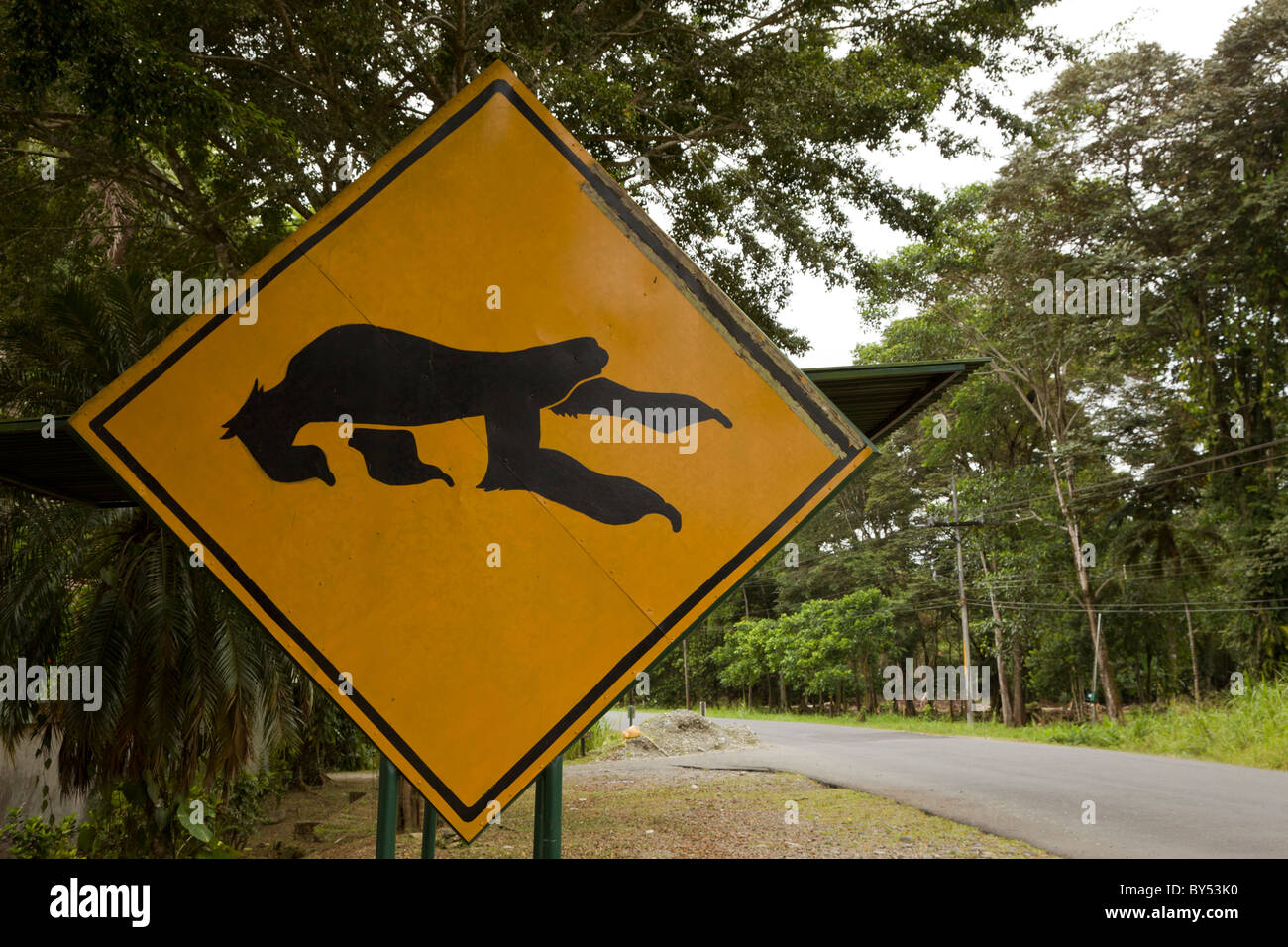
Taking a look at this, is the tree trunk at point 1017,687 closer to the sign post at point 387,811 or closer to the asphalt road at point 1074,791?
the asphalt road at point 1074,791

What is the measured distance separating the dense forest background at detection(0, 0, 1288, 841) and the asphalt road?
4167 millimetres

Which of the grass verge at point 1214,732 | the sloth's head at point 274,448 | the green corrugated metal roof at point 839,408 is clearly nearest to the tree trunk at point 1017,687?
the grass verge at point 1214,732

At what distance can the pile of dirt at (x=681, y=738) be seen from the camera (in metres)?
19.2

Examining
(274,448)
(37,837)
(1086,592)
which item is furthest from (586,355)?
(1086,592)

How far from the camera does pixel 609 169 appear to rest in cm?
910

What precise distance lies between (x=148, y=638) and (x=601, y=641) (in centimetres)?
501

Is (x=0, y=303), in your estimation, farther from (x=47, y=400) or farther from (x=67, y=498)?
(x=67, y=498)

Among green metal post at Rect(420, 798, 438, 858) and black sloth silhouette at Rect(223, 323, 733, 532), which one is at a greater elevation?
black sloth silhouette at Rect(223, 323, 733, 532)

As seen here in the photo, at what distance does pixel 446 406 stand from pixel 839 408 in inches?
58.9

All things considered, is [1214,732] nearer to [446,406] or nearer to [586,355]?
[586,355]

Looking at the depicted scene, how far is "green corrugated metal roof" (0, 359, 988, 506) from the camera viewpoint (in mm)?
2807

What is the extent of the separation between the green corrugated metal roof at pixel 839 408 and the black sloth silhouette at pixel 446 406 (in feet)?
1.59

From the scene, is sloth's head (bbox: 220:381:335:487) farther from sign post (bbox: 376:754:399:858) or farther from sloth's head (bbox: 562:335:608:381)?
sign post (bbox: 376:754:399:858)

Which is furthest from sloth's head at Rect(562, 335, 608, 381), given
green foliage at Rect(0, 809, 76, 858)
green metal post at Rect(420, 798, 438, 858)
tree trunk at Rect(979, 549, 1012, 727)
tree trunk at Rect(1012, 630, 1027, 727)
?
tree trunk at Rect(1012, 630, 1027, 727)
